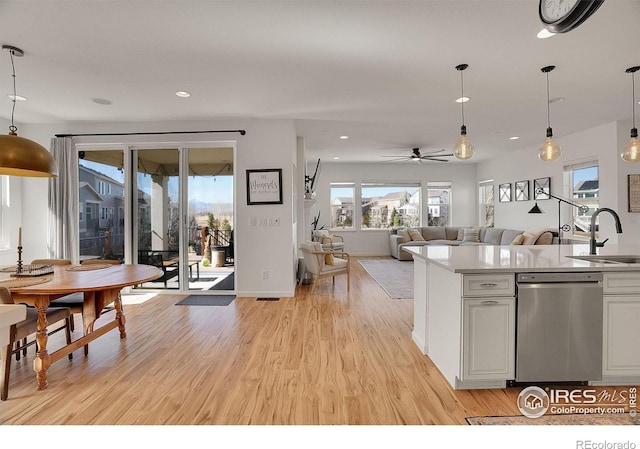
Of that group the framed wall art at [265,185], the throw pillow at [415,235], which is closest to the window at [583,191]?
the throw pillow at [415,235]

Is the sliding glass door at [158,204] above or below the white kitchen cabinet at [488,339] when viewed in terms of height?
above

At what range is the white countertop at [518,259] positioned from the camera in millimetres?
2045

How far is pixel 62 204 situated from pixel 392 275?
214 inches

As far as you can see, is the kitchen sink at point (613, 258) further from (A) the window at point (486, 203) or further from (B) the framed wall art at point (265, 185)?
(A) the window at point (486, 203)

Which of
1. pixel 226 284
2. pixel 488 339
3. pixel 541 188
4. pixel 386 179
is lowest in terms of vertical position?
pixel 226 284

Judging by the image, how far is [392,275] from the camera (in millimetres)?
6195

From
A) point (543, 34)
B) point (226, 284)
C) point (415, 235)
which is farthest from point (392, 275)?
point (543, 34)

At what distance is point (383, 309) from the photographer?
401 cm

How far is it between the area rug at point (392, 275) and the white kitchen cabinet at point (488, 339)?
2.44 m

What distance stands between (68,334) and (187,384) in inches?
54.2

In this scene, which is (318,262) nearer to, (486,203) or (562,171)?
(562,171)

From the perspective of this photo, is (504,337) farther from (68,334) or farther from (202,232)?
(202,232)
